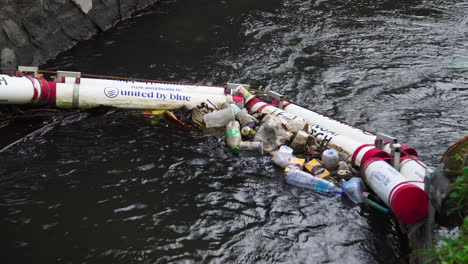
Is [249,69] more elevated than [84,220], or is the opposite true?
[249,69]

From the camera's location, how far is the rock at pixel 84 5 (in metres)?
11.4

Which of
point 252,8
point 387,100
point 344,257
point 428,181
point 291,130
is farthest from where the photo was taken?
point 252,8

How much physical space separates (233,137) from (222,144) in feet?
0.95

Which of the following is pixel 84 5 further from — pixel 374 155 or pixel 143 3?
pixel 374 155

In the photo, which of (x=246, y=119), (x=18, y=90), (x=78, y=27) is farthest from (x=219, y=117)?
(x=78, y=27)

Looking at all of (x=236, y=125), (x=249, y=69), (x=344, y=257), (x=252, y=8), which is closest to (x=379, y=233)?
(x=344, y=257)

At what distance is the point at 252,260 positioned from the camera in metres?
5.59

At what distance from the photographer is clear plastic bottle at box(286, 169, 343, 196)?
681cm

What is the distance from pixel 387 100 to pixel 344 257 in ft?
15.3

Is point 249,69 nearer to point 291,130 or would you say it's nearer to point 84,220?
point 291,130

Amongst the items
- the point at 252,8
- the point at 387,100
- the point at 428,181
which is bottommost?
the point at 428,181

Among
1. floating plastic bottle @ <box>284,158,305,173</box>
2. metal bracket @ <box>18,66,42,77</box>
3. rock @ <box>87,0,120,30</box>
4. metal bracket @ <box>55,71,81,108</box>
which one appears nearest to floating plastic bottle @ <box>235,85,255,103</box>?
floating plastic bottle @ <box>284,158,305,173</box>

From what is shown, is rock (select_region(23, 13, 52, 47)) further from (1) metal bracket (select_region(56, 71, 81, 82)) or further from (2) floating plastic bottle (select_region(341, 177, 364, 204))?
(2) floating plastic bottle (select_region(341, 177, 364, 204))

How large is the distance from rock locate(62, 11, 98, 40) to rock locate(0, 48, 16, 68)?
176cm
